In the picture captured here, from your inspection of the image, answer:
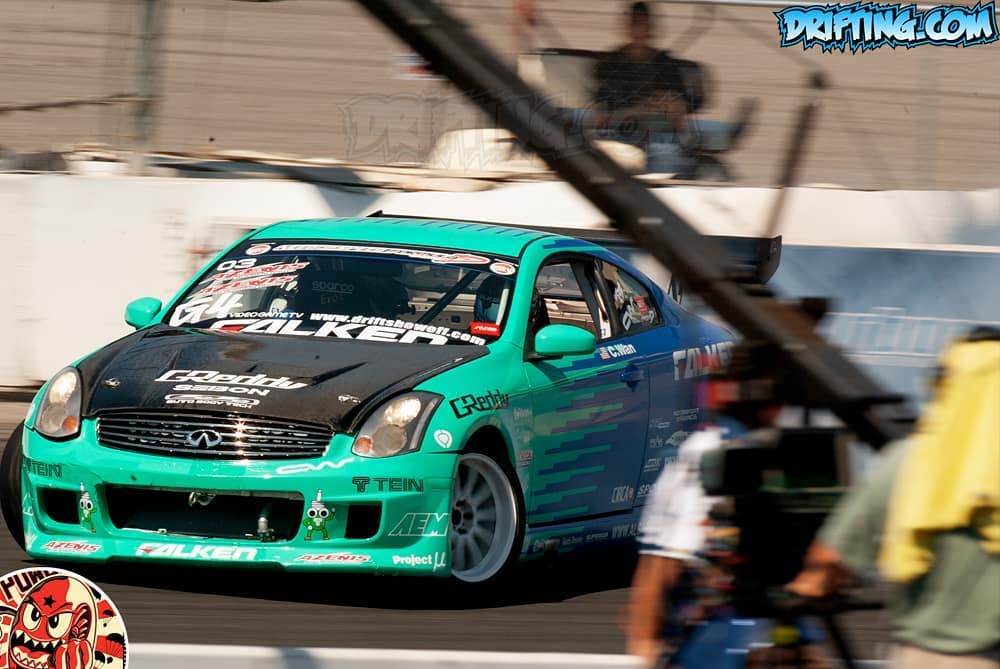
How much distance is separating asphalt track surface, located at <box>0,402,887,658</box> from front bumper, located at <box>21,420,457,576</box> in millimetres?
188

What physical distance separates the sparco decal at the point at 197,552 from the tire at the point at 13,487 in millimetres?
813

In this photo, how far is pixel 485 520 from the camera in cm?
699

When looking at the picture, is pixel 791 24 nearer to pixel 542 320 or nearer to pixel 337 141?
pixel 337 141

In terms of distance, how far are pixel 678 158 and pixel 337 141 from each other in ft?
8.24

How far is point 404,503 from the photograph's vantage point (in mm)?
6539

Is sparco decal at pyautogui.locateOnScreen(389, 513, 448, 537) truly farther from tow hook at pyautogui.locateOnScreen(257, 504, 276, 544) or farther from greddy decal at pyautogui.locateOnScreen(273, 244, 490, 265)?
greddy decal at pyautogui.locateOnScreen(273, 244, 490, 265)

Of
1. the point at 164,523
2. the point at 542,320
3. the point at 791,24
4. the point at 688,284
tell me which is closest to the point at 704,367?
the point at 542,320

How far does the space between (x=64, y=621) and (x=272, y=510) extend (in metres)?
2.36

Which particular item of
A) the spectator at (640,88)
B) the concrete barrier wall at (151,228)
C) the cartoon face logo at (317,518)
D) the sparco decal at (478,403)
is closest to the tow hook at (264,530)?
the cartoon face logo at (317,518)

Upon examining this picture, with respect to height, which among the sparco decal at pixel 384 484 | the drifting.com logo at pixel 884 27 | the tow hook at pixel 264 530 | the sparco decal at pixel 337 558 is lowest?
the sparco decal at pixel 337 558

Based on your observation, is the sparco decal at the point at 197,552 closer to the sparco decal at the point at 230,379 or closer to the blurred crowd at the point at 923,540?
A: the sparco decal at the point at 230,379

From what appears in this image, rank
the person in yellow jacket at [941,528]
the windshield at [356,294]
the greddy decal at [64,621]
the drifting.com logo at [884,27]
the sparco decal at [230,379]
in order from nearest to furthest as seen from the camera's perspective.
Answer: the person in yellow jacket at [941,528] → the greddy decal at [64,621] → the sparco decal at [230,379] → the windshield at [356,294] → the drifting.com logo at [884,27]

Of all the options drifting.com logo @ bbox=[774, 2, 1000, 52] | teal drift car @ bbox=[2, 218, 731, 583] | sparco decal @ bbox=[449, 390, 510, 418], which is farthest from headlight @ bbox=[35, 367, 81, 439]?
drifting.com logo @ bbox=[774, 2, 1000, 52]

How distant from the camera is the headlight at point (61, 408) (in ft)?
22.5
